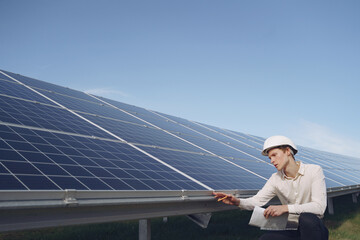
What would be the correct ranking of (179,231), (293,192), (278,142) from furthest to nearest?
(179,231) → (293,192) → (278,142)

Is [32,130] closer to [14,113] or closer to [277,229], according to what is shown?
[14,113]

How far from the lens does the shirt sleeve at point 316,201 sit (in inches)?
195

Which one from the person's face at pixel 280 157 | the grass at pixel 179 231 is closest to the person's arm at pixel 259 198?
the person's face at pixel 280 157

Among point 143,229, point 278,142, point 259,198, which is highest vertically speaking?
point 278,142

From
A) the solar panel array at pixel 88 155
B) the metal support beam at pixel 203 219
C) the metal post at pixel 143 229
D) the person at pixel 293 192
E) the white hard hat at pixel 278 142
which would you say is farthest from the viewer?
the metal support beam at pixel 203 219

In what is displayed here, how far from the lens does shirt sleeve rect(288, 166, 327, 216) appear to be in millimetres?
4941

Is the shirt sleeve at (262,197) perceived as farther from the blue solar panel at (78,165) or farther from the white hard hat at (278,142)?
the blue solar panel at (78,165)

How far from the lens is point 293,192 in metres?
5.45

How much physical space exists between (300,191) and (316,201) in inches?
14.6

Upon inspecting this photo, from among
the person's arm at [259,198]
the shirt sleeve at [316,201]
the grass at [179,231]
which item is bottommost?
the grass at [179,231]

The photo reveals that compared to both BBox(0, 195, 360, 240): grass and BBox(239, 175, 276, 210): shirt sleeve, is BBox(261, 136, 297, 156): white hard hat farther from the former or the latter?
BBox(0, 195, 360, 240): grass

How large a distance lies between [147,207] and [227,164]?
18.0ft

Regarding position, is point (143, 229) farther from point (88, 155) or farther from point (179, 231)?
point (179, 231)

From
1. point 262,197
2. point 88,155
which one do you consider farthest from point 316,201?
point 88,155
